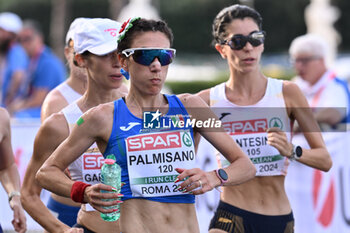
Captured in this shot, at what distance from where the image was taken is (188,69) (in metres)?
37.3

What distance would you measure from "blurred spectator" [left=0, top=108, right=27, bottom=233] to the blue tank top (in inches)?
53.6

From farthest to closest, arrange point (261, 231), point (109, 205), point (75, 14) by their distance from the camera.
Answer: point (75, 14) → point (261, 231) → point (109, 205)

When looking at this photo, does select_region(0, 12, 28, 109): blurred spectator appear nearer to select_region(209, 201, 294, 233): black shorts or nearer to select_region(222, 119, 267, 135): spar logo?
select_region(222, 119, 267, 135): spar logo

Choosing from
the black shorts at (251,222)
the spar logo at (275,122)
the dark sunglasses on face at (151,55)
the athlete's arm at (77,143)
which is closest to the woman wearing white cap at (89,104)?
the athlete's arm at (77,143)

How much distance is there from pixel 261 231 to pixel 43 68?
622cm

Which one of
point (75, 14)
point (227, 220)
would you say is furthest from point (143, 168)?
point (75, 14)

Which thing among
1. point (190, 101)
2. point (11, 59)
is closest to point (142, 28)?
point (190, 101)

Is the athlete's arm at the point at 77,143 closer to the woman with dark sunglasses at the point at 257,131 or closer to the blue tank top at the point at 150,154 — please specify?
the blue tank top at the point at 150,154

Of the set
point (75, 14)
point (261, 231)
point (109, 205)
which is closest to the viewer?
point (109, 205)

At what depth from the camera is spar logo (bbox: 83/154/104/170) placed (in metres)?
4.76

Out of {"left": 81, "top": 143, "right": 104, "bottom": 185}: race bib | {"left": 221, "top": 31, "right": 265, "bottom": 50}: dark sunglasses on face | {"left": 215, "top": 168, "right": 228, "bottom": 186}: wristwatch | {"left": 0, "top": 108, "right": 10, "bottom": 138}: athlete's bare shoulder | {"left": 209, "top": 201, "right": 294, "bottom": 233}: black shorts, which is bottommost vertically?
{"left": 209, "top": 201, "right": 294, "bottom": 233}: black shorts

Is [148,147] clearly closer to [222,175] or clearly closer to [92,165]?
[222,175]

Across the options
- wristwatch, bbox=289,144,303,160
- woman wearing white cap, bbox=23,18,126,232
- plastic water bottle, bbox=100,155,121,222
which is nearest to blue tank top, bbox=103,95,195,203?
plastic water bottle, bbox=100,155,121,222

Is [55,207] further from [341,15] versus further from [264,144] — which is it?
[341,15]
